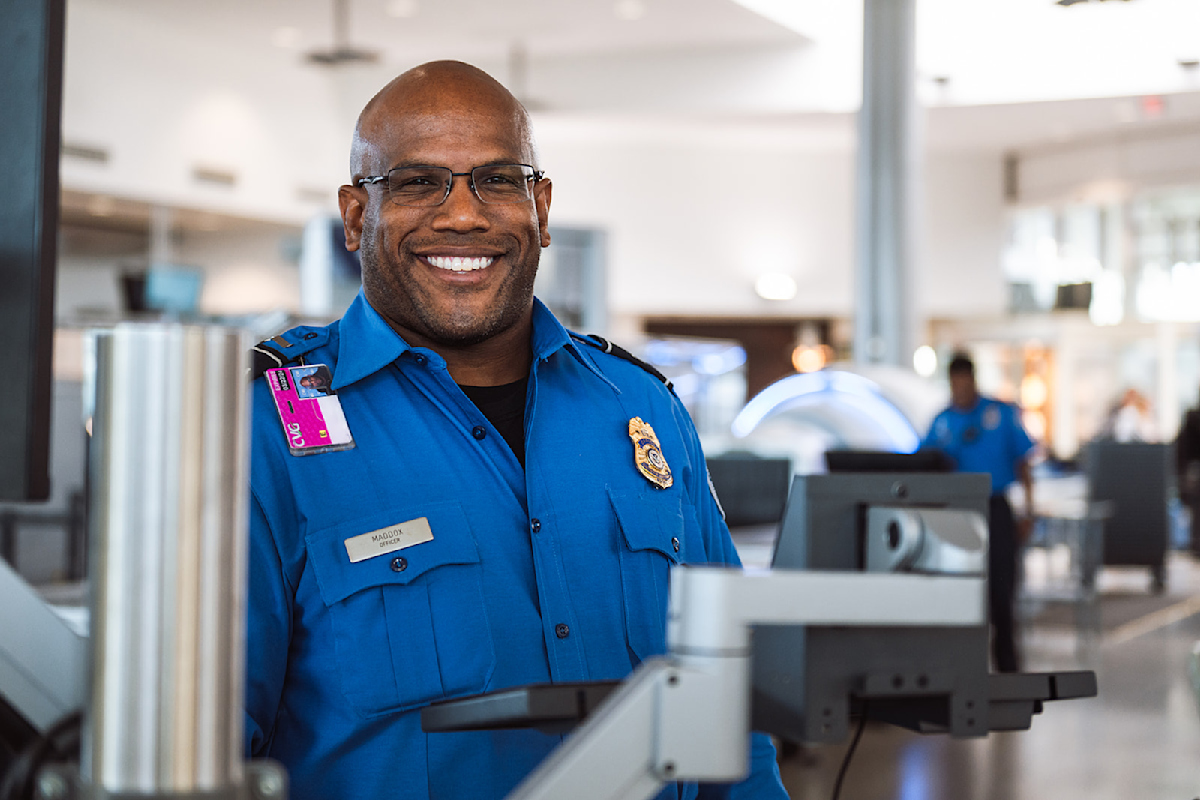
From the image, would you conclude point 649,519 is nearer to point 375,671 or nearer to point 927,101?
point 375,671

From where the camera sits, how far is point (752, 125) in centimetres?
1141

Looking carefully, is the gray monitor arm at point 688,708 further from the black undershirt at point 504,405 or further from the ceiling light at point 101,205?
the ceiling light at point 101,205

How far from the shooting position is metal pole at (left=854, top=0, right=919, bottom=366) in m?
7.20

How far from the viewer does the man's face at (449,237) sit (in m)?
1.44

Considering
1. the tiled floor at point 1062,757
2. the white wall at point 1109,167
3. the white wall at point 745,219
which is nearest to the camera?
the tiled floor at point 1062,757

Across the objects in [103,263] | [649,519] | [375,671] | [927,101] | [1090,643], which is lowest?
[1090,643]

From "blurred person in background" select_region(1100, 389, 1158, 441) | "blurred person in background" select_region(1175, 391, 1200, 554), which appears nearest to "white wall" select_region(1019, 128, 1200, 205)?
"blurred person in background" select_region(1100, 389, 1158, 441)

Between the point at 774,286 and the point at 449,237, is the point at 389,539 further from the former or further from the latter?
the point at 774,286

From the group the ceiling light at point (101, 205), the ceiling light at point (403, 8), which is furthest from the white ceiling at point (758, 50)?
the ceiling light at point (101, 205)

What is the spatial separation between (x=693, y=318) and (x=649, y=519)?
1277cm

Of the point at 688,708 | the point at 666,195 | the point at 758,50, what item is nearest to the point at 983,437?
the point at 758,50

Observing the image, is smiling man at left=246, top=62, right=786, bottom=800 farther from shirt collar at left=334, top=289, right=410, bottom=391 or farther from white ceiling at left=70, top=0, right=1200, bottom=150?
white ceiling at left=70, top=0, right=1200, bottom=150

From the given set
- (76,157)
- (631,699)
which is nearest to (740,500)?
(631,699)

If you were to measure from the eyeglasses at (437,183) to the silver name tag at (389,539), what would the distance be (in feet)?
1.22
